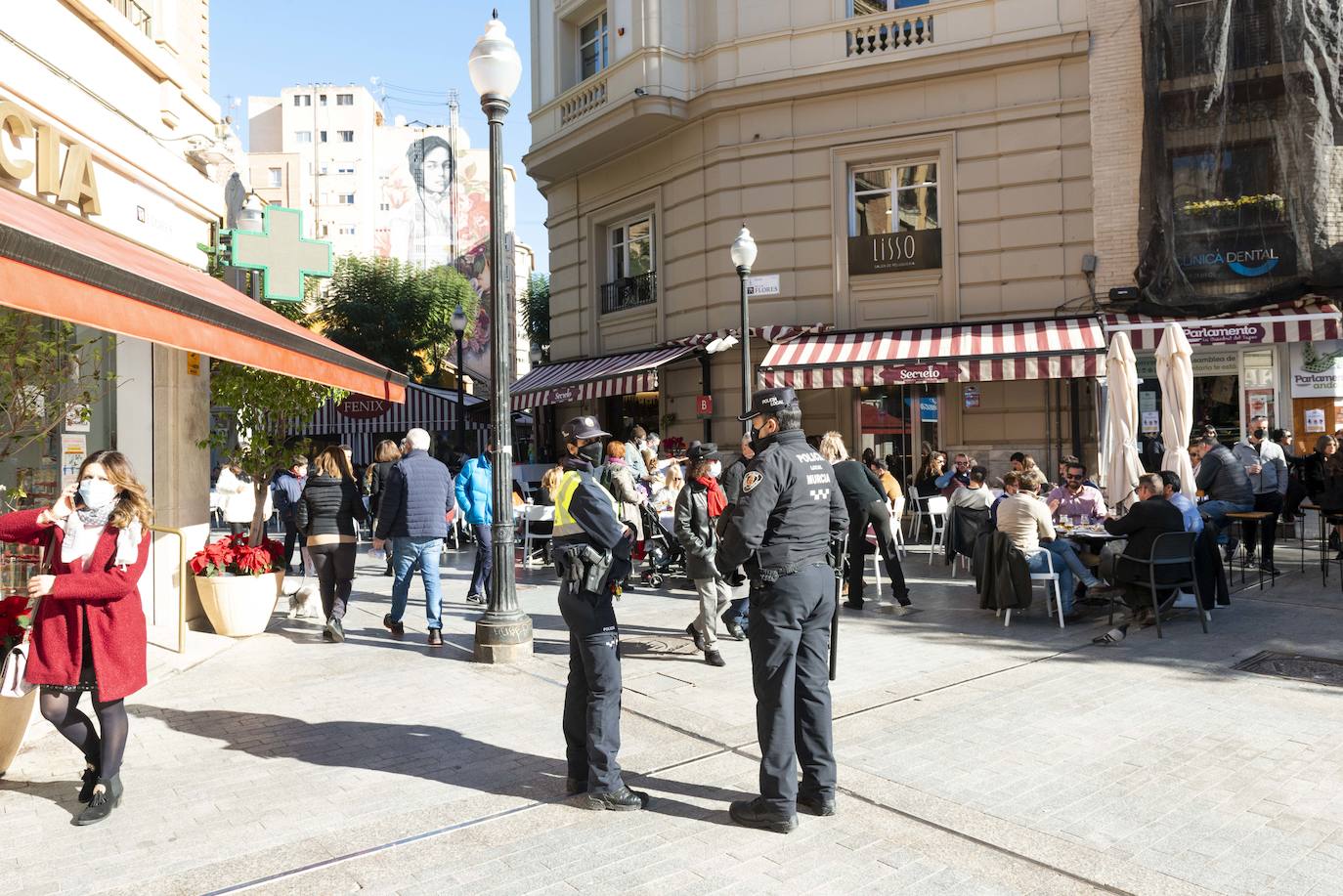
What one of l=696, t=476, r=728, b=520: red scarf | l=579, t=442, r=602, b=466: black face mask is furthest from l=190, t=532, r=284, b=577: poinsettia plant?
l=579, t=442, r=602, b=466: black face mask

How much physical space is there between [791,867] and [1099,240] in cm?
1396

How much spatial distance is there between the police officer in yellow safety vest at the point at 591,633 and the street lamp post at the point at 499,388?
2.86m

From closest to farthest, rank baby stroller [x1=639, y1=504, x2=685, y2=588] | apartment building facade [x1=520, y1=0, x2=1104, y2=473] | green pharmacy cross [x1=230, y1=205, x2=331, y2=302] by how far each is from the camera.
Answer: green pharmacy cross [x1=230, y1=205, x2=331, y2=302] → baby stroller [x1=639, y1=504, x2=685, y2=588] → apartment building facade [x1=520, y1=0, x2=1104, y2=473]

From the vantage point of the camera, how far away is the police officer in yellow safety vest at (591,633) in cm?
429

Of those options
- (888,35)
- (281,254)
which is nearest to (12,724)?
(281,254)

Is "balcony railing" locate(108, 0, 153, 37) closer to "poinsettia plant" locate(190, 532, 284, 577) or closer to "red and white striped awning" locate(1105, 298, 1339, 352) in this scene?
"poinsettia plant" locate(190, 532, 284, 577)

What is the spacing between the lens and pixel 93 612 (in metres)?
4.21

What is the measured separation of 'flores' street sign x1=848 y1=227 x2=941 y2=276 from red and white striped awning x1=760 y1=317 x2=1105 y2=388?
1193 mm

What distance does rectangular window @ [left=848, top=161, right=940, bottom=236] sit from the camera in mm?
16062

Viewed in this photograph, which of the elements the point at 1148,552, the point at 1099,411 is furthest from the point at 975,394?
the point at 1148,552

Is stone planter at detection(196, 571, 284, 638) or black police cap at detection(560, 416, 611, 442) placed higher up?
black police cap at detection(560, 416, 611, 442)

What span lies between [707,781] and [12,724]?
11.3 feet

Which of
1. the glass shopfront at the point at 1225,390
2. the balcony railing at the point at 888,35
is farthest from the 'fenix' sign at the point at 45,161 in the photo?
the glass shopfront at the point at 1225,390

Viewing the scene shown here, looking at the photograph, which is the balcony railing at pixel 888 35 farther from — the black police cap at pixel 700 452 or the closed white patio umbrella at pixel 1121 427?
the black police cap at pixel 700 452
